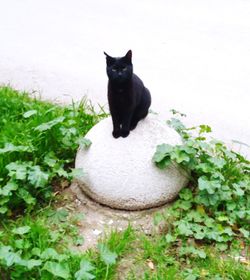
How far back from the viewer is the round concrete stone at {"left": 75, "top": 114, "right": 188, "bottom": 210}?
11.5 feet

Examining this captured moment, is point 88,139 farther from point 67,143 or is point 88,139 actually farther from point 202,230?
point 202,230

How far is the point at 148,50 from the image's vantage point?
20.5ft

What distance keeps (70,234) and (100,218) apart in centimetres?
25

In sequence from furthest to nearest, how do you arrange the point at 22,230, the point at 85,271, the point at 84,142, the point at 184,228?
the point at 84,142 → the point at 184,228 → the point at 22,230 → the point at 85,271

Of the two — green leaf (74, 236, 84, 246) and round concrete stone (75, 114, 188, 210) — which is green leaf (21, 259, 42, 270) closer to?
green leaf (74, 236, 84, 246)

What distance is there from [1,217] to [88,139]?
2.41 ft

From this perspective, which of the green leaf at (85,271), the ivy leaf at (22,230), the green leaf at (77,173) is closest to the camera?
the green leaf at (85,271)

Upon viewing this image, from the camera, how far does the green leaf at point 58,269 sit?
9.43 feet

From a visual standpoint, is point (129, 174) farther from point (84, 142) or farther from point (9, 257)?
point (9, 257)

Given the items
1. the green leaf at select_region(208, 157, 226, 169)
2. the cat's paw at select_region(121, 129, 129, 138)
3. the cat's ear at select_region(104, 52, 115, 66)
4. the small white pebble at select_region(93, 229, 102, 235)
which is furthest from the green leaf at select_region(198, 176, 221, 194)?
the cat's ear at select_region(104, 52, 115, 66)

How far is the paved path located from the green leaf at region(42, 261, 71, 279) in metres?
2.05

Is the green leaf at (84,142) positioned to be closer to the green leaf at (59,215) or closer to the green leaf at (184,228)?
the green leaf at (59,215)

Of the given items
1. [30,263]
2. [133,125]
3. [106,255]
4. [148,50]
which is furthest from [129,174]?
[148,50]

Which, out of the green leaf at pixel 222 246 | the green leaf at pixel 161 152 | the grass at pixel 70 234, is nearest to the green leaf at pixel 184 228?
the grass at pixel 70 234
